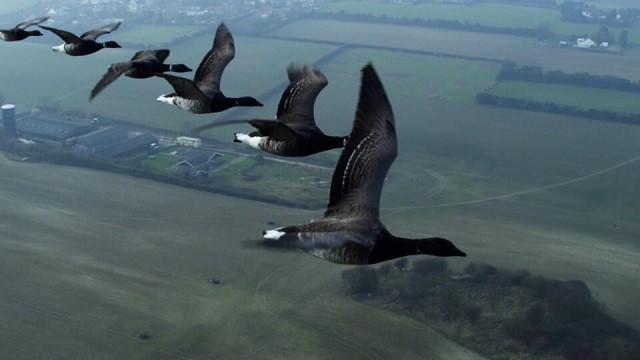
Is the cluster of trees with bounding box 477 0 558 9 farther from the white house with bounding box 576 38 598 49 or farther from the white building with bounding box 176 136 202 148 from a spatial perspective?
the white building with bounding box 176 136 202 148

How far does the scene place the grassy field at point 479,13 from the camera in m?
52.3

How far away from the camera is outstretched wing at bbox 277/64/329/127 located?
6.62 m

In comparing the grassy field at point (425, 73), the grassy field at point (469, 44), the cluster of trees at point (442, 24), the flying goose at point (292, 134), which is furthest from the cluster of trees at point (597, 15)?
the flying goose at point (292, 134)

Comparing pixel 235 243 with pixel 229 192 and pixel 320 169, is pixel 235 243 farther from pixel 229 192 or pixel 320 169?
pixel 320 169

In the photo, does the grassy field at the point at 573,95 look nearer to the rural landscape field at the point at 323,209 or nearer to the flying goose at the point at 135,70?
the rural landscape field at the point at 323,209

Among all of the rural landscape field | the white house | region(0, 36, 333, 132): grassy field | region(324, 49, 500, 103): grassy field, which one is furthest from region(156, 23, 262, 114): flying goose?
the white house

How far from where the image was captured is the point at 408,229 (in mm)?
24438

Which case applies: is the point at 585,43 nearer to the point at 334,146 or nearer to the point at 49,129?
the point at 49,129

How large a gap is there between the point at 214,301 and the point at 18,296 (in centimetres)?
488

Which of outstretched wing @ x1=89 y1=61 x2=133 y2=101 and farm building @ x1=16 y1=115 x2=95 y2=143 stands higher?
outstretched wing @ x1=89 y1=61 x2=133 y2=101

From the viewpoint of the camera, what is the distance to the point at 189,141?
3353cm

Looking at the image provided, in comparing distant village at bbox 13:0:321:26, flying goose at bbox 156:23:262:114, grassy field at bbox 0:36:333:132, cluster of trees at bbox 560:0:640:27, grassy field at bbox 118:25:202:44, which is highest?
flying goose at bbox 156:23:262:114

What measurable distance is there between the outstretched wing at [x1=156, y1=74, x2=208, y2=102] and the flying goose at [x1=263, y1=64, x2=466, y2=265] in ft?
4.78

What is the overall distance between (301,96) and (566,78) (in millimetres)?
37156
